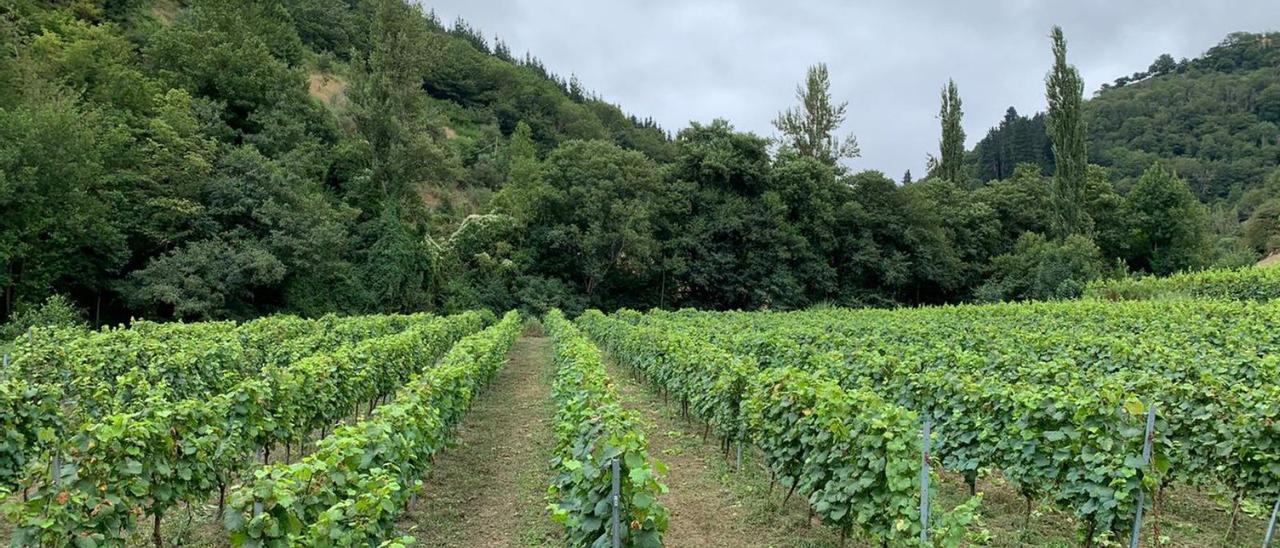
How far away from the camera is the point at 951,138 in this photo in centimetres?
5559

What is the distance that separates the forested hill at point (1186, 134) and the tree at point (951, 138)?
19041 mm

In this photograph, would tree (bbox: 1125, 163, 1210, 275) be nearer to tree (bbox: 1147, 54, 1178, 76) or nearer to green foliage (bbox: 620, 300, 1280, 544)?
green foliage (bbox: 620, 300, 1280, 544)

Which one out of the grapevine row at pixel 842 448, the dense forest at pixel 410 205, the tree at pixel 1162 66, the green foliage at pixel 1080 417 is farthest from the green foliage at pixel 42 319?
the tree at pixel 1162 66

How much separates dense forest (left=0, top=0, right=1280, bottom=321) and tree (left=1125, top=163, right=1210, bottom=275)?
152 mm

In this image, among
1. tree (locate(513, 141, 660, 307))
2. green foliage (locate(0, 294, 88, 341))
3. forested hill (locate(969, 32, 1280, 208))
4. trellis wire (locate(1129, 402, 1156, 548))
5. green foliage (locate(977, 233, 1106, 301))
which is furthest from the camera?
forested hill (locate(969, 32, 1280, 208))

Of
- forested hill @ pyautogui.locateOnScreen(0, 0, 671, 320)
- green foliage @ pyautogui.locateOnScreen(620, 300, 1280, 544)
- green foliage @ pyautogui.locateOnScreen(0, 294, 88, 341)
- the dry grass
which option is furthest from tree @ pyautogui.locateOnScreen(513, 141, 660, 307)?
green foliage @ pyautogui.locateOnScreen(620, 300, 1280, 544)

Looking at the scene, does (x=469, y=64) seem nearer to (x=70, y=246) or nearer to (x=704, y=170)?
(x=704, y=170)

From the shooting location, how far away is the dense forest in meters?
28.6

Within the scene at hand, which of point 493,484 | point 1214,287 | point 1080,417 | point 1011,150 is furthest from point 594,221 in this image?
point 1011,150

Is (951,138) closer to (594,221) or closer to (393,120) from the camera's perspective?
(594,221)

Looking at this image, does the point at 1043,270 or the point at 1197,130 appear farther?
the point at 1197,130

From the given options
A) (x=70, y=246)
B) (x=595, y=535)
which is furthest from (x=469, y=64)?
(x=595, y=535)

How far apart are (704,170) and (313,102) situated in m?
26.0

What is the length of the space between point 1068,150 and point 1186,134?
183 ft
